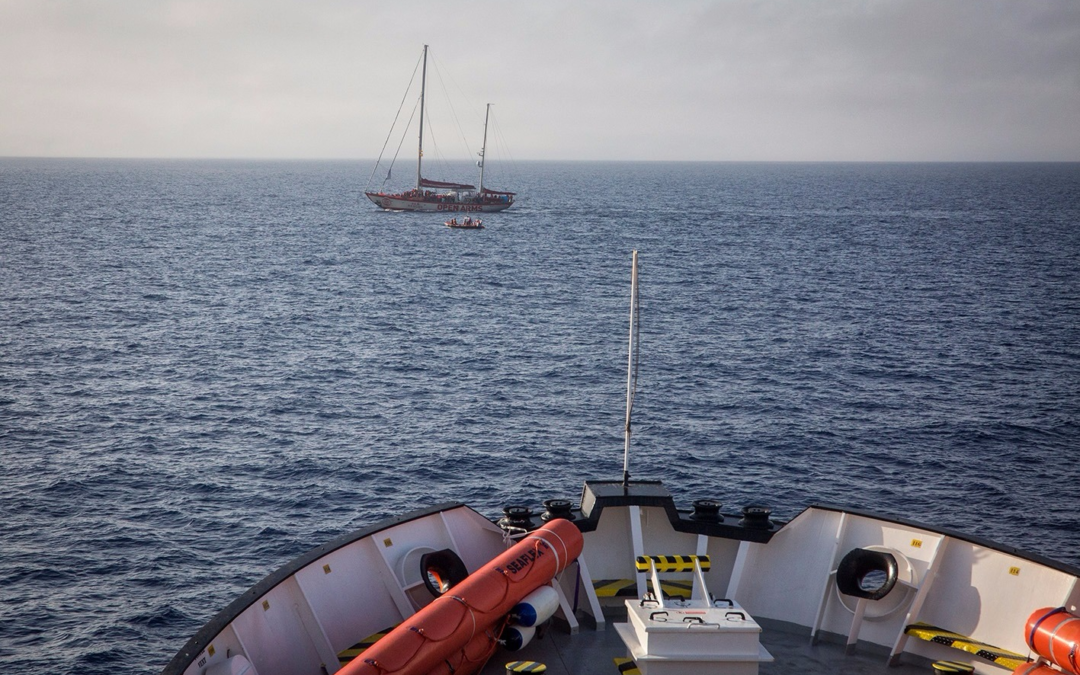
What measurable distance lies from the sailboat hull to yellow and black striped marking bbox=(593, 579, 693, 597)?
146 metres

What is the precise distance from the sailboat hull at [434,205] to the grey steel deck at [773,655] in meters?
148

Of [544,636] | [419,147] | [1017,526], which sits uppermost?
[419,147]

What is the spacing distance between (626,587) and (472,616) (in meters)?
3.50

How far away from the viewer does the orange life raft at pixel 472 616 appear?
1023 cm

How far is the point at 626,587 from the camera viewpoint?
546 inches

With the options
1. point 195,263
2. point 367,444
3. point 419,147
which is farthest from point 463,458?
point 419,147

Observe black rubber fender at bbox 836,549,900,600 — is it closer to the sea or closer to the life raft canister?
the life raft canister

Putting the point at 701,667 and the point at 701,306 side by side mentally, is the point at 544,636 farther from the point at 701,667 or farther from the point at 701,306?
the point at 701,306

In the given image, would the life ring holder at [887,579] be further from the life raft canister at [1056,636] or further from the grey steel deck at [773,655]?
the life raft canister at [1056,636]

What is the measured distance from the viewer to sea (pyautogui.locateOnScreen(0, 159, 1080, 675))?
31875mm

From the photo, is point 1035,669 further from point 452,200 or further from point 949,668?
point 452,200

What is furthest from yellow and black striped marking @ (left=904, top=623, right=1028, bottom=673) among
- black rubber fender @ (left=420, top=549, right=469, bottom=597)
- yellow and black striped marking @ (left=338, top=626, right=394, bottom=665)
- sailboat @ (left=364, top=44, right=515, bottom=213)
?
sailboat @ (left=364, top=44, right=515, bottom=213)

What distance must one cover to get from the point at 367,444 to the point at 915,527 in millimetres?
31610

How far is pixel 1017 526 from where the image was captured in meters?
34.2
